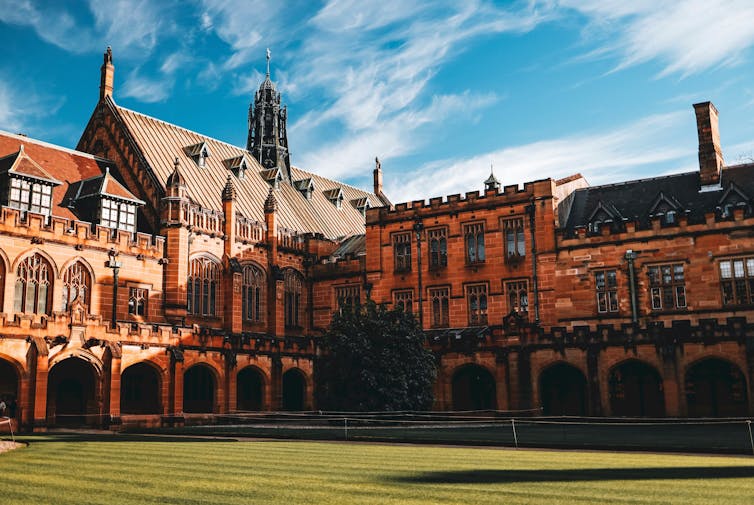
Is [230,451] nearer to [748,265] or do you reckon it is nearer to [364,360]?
[364,360]

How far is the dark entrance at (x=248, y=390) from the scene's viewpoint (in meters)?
42.2

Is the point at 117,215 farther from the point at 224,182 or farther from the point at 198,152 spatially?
the point at 224,182

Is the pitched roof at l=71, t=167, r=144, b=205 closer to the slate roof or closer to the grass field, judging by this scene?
the grass field

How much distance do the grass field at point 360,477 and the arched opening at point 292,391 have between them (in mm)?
24499

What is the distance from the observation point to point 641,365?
36.8 metres

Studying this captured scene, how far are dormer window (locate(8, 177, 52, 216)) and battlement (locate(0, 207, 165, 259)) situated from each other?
0.88 meters

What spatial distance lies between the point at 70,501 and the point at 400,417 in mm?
23905

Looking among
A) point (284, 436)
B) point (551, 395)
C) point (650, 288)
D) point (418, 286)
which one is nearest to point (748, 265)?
point (650, 288)

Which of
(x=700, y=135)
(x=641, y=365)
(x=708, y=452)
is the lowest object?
(x=708, y=452)

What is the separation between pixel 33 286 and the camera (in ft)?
117

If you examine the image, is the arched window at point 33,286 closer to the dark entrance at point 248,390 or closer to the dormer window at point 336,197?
the dark entrance at point 248,390

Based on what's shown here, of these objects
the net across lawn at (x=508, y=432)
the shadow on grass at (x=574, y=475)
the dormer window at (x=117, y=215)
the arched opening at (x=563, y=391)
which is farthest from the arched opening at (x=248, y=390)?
the shadow on grass at (x=574, y=475)

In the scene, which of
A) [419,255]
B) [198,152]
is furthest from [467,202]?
[198,152]

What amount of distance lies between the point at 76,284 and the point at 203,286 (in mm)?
7387
